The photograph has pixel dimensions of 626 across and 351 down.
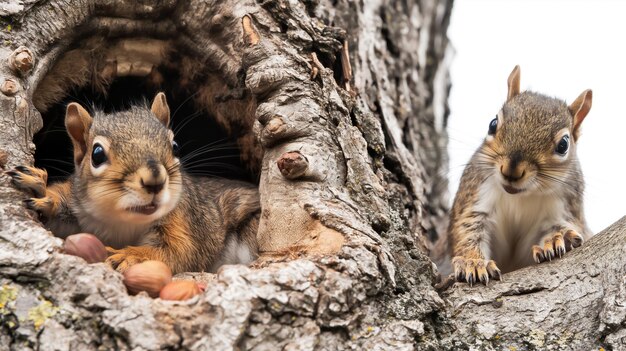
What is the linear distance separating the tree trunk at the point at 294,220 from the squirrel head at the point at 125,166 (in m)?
0.19

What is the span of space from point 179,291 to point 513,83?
1.73 metres

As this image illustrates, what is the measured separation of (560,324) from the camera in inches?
78.2

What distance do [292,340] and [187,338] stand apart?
251mm

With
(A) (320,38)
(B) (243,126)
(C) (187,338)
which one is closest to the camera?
(C) (187,338)

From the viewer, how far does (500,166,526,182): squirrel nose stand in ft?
8.38

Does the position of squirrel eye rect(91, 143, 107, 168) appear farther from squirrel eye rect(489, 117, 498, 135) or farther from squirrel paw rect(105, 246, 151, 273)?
squirrel eye rect(489, 117, 498, 135)

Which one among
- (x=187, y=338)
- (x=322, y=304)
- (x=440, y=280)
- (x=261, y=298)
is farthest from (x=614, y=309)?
(x=187, y=338)

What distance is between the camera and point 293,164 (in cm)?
227

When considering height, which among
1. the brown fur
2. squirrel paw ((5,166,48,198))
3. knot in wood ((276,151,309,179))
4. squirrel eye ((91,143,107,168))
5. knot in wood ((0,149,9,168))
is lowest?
squirrel paw ((5,166,48,198))

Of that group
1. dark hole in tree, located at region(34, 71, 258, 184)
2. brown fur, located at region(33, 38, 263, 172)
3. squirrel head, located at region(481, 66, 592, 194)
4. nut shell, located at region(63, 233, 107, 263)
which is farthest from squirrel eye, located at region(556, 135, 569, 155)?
nut shell, located at region(63, 233, 107, 263)

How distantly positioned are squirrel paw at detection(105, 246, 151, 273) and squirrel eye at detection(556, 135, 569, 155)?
1.46m

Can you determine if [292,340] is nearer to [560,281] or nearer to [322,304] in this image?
[322,304]

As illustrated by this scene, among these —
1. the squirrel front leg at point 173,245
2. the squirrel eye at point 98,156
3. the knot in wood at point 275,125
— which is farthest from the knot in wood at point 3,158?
the knot in wood at point 275,125

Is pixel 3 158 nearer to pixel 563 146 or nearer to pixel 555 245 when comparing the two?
pixel 555 245
